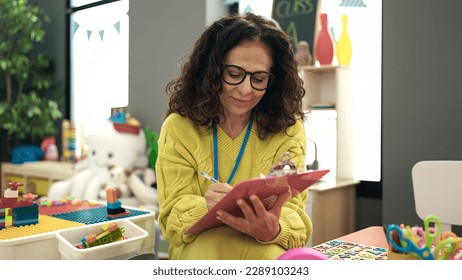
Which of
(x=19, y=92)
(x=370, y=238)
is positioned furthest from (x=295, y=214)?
(x=19, y=92)

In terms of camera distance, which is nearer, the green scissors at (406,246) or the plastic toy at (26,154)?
the green scissors at (406,246)

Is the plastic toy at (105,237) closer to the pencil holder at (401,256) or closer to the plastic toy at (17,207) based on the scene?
the plastic toy at (17,207)

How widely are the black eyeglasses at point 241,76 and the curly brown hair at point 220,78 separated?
2 centimetres

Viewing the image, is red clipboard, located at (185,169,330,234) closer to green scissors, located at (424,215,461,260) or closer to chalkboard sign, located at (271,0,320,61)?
green scissors, located at (424,215,461,260)

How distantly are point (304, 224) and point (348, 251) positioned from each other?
0.14 metres

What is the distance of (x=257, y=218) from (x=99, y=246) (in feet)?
0.98

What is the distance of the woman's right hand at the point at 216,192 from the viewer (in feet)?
2.21

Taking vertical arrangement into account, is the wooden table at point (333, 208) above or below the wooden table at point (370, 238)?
below

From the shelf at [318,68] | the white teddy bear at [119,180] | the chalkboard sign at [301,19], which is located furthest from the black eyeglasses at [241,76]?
the white teddy bear at [119,180]

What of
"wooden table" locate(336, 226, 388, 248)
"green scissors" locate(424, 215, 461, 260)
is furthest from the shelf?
"green scissors" locate(424, 215, 461, 260)

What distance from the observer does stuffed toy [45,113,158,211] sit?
1.71 meters

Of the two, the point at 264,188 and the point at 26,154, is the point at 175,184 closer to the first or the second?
the point at 264,188
